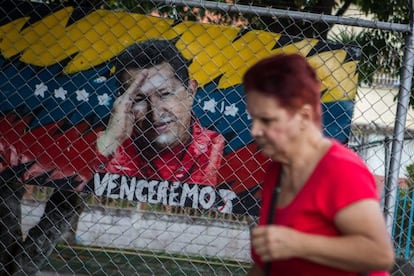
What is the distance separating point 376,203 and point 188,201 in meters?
2.32

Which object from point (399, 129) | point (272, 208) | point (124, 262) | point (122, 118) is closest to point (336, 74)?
point (399, 129)

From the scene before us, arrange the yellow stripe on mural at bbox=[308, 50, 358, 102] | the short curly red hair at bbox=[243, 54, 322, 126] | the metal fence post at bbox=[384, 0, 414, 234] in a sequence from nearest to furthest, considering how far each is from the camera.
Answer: the short curly red hair at bbox=[243, 54, 322, 126], the metal fence post at bbox=[384, 0, 414, 234], the yellow stripe on mural at bbox=[308, 50, 358, 102]

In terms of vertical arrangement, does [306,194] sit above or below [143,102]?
above

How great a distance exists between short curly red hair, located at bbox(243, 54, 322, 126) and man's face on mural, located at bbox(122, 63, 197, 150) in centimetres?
212

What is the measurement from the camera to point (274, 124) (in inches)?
93.4

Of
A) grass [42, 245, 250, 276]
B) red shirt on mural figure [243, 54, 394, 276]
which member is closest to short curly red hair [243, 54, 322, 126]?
red shirt on mural figure [243, 54, 394, 276]

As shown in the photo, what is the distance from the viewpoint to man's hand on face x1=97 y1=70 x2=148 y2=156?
14.9 ft

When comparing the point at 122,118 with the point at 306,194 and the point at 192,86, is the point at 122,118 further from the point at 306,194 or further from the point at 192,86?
the point at 306,194

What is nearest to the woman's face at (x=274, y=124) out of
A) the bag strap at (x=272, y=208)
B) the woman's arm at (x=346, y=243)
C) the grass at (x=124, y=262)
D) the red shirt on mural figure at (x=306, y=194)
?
the red shirt on mural figure at (x=306, y=194)

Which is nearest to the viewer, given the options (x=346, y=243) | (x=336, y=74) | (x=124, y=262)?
(x=346, y=243)

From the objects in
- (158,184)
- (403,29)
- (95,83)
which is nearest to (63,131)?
(95,83)

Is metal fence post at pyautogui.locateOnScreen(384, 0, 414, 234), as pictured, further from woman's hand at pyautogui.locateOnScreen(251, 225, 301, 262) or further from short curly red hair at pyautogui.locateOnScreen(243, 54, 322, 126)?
woman's hand at pyautogui.locateOnScreen(251, 225, 301, 262)

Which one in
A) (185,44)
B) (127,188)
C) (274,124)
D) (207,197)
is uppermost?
(274,124)

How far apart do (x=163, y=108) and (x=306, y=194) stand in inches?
89.0
